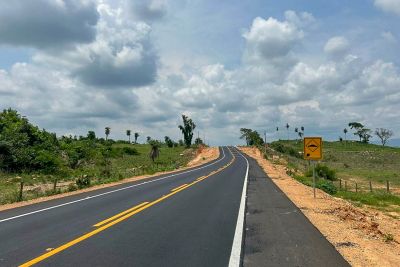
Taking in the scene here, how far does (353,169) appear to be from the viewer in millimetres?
85688

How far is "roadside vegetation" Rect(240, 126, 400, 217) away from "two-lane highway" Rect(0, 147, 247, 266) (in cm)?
1520

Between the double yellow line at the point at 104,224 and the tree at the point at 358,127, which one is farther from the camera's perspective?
the tree at the point at 358,127

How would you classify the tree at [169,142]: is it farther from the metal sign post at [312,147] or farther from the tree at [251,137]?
the metal sign post at [312,147]

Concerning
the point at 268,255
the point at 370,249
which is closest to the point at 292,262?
the point at 268,255

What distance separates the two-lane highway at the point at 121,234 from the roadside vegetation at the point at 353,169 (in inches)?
598

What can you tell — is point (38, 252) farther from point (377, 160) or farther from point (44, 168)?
point (377, 160)

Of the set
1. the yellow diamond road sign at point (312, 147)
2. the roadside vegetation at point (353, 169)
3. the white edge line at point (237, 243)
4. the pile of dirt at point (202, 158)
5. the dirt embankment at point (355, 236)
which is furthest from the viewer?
the pile of dirt at point (202, 158)

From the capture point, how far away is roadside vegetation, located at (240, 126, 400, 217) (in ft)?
103

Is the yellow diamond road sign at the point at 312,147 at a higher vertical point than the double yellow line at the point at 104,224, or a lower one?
higher

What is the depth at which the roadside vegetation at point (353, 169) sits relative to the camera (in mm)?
31422

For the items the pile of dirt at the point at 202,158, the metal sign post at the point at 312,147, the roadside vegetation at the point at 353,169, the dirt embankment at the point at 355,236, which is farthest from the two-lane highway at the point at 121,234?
the pile of dirt at the point at 202,158

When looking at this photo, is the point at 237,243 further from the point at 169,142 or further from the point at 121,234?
the point at 169,142

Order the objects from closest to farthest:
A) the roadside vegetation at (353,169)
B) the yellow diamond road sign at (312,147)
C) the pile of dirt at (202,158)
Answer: the yellow diamond road sign at (312,147), the roadside vegetation at (353,169), the pile of dirt at (202,158)

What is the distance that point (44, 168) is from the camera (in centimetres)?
5006
